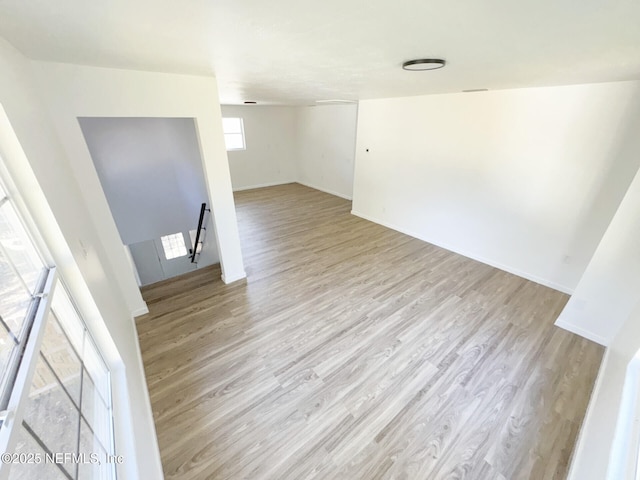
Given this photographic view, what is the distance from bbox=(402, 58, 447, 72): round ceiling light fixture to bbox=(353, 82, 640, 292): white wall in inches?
80.3

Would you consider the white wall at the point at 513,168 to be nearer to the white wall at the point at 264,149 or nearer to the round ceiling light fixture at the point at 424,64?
the round ceiling light fixture at the point at 424,64

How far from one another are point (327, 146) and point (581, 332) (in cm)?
614

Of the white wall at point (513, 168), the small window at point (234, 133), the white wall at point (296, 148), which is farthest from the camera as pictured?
the small window at point (234, 133)

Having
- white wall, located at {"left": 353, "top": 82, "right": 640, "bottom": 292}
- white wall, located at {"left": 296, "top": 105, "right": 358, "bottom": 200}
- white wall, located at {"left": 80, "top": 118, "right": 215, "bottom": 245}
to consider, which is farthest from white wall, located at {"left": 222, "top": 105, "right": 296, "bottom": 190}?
white wall, located at {"left": 353, "top": 82, "right": 640, "bottom": 292}

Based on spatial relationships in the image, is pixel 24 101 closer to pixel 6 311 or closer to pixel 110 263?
pixel 6 311

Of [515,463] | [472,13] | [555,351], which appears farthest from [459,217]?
[472,13]

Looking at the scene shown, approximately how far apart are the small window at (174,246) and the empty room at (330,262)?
2.08ft

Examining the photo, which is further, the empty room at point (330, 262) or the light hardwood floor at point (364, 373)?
the light hardwood floor at point (364, 373)

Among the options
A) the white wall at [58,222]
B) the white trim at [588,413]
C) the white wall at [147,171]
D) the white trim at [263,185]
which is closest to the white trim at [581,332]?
the white trim at [588,413]

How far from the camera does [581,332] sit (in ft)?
8.27

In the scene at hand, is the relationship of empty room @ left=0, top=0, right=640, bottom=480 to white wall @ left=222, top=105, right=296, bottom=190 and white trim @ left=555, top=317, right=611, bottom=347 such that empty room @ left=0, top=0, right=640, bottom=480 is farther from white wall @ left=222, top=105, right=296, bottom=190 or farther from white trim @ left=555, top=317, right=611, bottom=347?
white wall @ left=222, top=105, right=296, bottom=190

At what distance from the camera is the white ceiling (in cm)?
90

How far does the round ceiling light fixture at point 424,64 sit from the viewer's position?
1.64 meters

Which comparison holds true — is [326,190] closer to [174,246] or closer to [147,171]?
[174,246]
